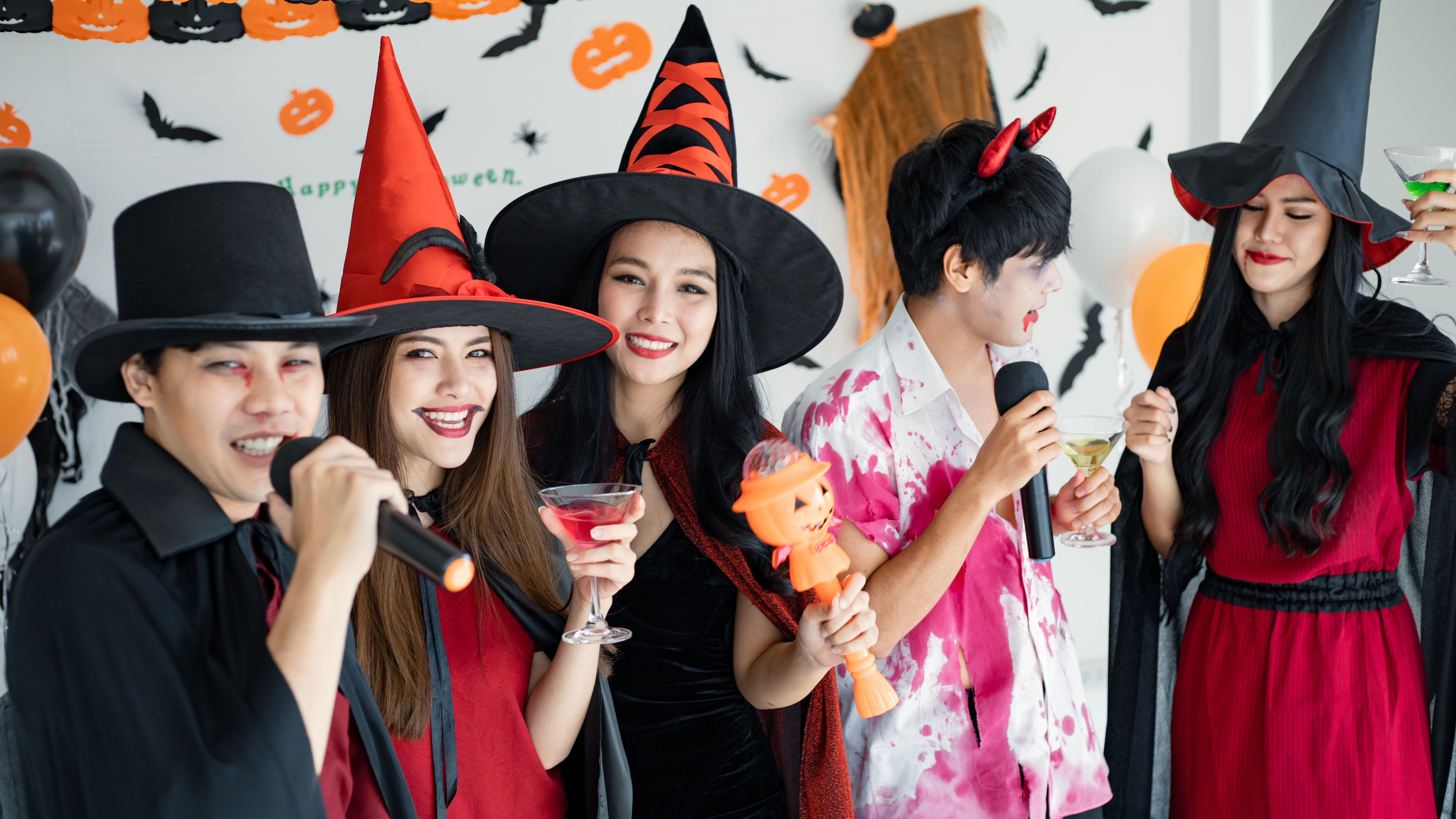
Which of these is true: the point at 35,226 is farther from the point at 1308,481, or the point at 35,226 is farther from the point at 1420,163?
the point at 1420,163

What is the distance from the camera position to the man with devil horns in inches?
78.5

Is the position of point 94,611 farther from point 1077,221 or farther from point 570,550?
point 1077,221

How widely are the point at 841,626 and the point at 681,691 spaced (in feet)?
1.48

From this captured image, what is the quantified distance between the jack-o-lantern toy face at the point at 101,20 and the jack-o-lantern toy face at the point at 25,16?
0.08 ft

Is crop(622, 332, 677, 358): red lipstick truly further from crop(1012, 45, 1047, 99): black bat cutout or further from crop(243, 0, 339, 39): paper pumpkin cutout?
crop(1012, 45, 1047, 99): black bat cutout

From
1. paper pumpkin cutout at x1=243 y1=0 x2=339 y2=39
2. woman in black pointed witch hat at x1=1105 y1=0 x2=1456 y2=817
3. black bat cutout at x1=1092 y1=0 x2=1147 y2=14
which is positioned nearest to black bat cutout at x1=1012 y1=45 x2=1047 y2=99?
black bat cutout at x1=1092 y1=0 x2=1147 y2=14

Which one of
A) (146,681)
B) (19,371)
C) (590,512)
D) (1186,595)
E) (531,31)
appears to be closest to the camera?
(146,681)

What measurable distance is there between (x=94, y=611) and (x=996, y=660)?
1.65 meters

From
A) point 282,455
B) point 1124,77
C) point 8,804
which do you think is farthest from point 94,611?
point 1124,77

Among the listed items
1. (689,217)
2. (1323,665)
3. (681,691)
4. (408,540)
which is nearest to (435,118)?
(689,217)

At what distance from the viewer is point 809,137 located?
4297mm

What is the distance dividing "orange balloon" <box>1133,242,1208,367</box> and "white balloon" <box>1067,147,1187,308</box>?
0.38 ft

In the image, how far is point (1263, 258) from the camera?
2.34 metres

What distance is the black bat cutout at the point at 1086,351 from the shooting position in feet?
15.5
